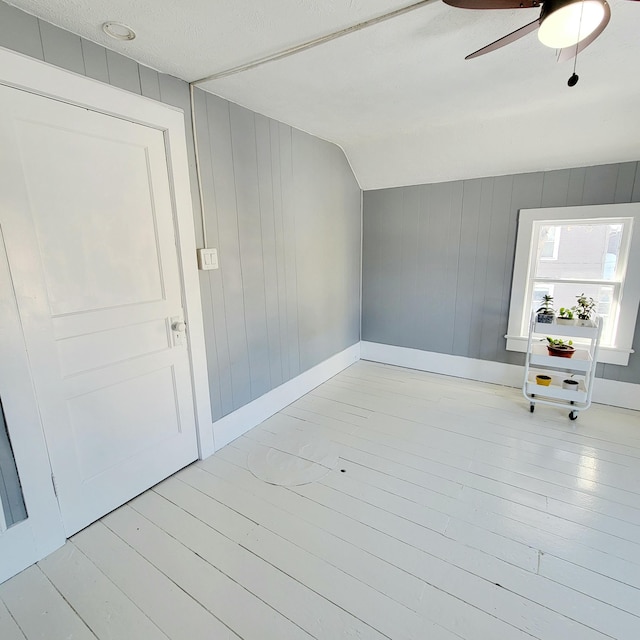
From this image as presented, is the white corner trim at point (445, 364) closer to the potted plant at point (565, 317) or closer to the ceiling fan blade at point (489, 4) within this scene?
the potted plant at point (565, 317)

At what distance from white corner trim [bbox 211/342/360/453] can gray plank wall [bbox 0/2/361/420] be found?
0.07 meters

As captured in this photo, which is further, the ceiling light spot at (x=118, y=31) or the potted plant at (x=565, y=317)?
the potted plant at (x=565, y=317)

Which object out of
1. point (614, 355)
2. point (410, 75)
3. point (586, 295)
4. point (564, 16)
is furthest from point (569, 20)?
point (614, 355)

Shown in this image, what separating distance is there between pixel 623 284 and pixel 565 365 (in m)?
0.82

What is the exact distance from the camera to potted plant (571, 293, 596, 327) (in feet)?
9.03

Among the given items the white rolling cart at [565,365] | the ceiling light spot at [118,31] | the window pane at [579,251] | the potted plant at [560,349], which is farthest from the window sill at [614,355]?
the ceiling light spot at [118,31]

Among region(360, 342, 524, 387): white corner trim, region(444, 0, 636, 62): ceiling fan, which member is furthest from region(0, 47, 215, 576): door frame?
region(360, 342, 524, 387): white corner trim

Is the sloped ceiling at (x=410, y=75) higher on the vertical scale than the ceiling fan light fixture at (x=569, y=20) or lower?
higher

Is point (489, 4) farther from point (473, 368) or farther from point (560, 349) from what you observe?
point (473, 368)

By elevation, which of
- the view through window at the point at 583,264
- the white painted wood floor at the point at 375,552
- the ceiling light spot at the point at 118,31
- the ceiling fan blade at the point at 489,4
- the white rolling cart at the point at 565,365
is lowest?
the white painted wood floor at the point at 375,552

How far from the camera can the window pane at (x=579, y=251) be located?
9.41 ft

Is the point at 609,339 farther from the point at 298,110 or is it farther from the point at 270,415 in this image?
the point at 298,110

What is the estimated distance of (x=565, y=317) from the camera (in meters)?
2.83

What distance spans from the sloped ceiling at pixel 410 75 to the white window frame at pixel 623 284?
1.24 ft
